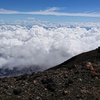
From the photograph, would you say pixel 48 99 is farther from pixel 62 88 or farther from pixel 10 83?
pixel 10 83

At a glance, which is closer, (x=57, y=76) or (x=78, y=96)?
(x=78, y=96)

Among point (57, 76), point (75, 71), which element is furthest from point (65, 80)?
point (75, 71)

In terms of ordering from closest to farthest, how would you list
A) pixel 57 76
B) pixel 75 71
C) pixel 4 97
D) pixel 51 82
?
1. pixel 4 97
2. pixel 51 82
3. pixel 57 76
4. pixel 75 71

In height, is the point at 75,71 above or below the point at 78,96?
above

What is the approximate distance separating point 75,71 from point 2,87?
29.6ft

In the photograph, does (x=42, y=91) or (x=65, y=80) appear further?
(x=65, y=80)

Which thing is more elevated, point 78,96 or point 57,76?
point 57,76

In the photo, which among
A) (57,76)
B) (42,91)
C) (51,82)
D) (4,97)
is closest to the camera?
(4,97)

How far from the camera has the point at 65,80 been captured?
76.6ft

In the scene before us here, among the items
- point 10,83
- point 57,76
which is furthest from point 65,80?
point 10,83

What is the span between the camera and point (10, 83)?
22.7 meters

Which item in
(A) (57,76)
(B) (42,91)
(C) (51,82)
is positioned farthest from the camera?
(A) (57,76)

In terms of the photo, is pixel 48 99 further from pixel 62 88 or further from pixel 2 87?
pixel 2 87

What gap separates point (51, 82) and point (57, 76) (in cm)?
195
